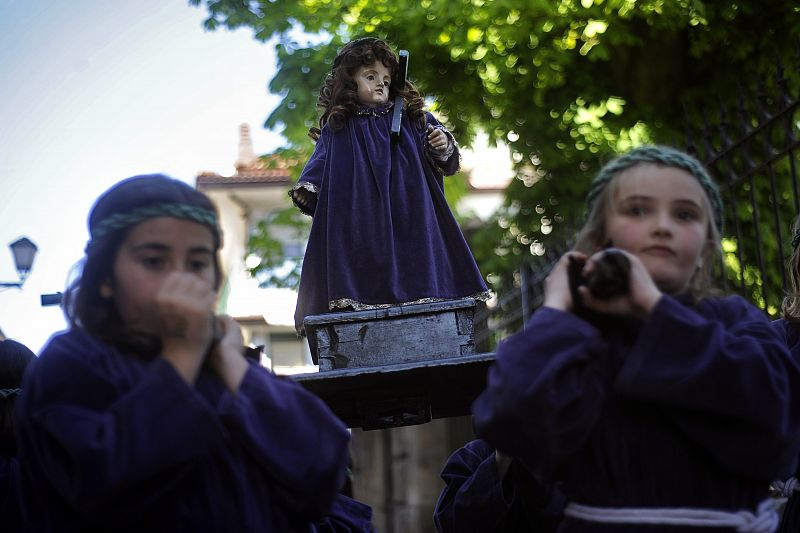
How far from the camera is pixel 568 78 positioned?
9469mm

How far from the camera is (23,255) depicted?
12.1m

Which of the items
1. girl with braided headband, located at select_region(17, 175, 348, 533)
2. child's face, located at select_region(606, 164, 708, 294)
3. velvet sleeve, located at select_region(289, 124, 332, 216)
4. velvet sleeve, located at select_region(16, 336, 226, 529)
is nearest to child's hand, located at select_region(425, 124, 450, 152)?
velvet sleeve, located at select_region(289, 124, 332, 216)

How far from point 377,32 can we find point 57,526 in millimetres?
7191

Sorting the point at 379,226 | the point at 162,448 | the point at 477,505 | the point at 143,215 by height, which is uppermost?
the point at 379,226

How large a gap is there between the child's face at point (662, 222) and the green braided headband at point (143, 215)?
0.96 meters

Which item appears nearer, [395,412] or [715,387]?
[715,387]

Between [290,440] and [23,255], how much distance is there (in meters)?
11.2

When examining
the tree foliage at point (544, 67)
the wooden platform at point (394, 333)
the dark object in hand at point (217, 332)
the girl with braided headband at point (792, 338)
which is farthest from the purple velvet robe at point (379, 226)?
the tree foliage at point (544, 67)

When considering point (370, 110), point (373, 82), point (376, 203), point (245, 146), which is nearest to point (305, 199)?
point (376, 203)

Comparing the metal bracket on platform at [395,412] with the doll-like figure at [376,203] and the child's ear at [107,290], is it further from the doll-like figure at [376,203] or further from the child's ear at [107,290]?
the child's ear at [107,290]

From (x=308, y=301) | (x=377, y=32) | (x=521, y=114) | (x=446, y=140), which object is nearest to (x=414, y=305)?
(x=308, y=301)

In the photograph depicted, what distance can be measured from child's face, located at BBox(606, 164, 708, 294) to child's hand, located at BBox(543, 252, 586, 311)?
0.43ft

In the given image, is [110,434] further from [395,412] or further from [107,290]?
[395,412]

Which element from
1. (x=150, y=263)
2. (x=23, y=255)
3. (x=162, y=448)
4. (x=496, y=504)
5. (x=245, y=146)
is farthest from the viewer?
(x=245, y=146)
